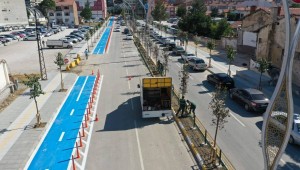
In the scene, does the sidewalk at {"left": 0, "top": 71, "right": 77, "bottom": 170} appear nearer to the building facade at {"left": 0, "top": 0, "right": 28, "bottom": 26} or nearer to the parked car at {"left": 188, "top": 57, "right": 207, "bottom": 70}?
the parked car at {"left": 188, "top": 57, "right": 207, "bottom": 70}

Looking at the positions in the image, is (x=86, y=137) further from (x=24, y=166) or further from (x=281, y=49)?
(x=281, y=49)

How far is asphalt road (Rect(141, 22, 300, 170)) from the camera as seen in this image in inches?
572

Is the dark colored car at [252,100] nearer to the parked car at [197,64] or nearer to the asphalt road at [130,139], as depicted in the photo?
the asphalt road at [130,139]

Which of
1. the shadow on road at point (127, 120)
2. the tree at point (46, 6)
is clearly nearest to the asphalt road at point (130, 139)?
the shadow on road at point (127, 120)

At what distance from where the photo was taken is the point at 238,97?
74.5 ft

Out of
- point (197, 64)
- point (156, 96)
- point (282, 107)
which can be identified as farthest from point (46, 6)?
point (282, 107)

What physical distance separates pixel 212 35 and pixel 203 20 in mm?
6671

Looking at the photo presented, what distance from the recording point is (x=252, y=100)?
2080 centimetres

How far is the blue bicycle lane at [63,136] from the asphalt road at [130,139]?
1350 millimetres

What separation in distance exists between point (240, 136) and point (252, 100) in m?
4.51

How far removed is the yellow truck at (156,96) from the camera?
19.2 metres

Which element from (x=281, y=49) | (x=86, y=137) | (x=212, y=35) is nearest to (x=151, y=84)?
(x=86, y=137)

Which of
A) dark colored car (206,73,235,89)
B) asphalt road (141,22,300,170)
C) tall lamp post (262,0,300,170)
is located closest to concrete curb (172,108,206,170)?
asphalt road (141,22,300,170)

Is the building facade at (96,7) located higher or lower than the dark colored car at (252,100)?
higher
